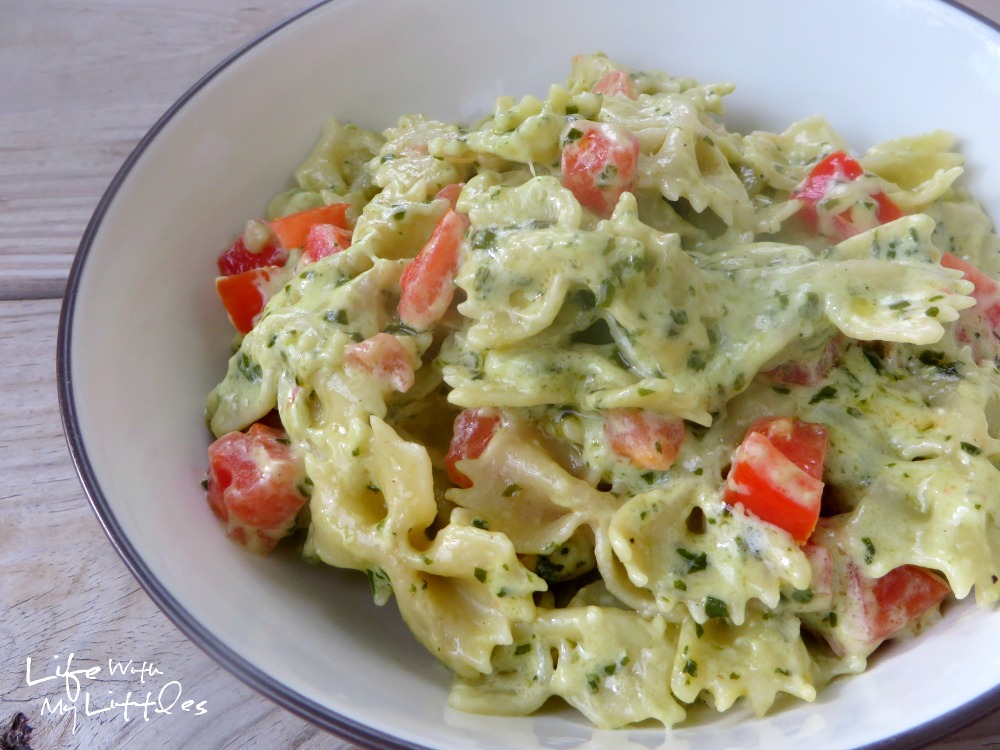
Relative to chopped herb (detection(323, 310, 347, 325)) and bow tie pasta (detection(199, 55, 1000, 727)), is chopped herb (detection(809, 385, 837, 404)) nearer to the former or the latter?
bow tie pasta (detection(199, 55, 1000, 727))

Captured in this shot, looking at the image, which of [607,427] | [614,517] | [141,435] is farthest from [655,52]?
[141,435]

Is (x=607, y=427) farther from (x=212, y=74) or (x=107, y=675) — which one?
(x=212, y=74)

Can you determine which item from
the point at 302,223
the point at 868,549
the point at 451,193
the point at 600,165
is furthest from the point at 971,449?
the point at 302,223

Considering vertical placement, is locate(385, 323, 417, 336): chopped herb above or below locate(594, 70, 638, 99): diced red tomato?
below

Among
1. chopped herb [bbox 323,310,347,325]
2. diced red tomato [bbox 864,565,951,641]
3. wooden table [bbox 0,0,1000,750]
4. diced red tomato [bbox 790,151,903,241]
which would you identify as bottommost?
wooden table [bbox 0,0,1000,750]

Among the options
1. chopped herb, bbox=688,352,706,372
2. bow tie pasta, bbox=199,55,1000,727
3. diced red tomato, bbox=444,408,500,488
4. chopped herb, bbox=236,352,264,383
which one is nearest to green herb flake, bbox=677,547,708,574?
bow tie pasta, bbox=199,55,1000,727

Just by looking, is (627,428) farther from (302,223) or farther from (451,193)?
(302,223)

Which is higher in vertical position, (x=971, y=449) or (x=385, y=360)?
(x=971, y=449)

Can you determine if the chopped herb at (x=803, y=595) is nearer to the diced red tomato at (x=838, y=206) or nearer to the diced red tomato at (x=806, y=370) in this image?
the diced red tomato at (x=806, y=370)
